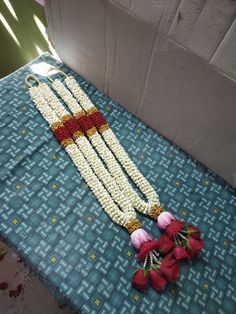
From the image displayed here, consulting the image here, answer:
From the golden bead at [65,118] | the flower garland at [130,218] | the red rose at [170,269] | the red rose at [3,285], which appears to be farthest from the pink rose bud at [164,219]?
the red rose at [3,285]

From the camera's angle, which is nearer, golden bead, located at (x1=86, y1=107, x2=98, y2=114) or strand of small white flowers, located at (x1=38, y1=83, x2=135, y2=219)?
strand of small white flowers, located at (x1=38, y1=83, x2=135, y2=219)

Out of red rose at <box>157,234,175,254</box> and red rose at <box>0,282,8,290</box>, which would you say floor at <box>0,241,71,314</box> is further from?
red rose at <box>157,234,175,254</box>

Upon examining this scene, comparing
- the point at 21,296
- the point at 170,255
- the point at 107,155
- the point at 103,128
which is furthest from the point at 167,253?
the point at 21,296

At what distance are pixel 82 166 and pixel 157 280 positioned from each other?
1.31 feet

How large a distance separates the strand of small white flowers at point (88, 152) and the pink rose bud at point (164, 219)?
0.08 metres

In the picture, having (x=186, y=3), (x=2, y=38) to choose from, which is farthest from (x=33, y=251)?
(x=2, y=38)

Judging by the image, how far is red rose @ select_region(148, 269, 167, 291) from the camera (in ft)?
2.66

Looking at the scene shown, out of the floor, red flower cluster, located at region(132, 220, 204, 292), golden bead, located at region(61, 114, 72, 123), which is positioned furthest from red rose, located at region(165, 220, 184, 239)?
the floor

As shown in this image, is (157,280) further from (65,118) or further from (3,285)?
(3,285)

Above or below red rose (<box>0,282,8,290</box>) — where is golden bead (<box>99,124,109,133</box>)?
above

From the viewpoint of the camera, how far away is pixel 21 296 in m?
1.34

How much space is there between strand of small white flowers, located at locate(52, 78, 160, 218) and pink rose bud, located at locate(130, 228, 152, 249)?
0.23 feet

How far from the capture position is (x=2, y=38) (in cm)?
167

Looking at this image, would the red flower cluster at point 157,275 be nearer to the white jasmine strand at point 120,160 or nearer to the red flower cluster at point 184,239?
the red flower cluster at point 184,239
